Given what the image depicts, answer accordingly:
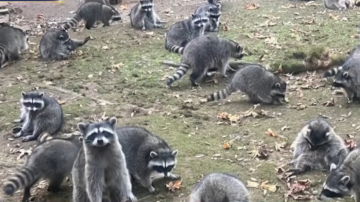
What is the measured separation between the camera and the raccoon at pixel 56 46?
10766 millimetres

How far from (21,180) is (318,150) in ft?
9.13

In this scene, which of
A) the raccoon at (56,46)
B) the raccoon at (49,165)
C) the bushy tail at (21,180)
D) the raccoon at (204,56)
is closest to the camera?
the bushy tail at (21,180)

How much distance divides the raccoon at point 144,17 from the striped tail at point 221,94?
173 inches

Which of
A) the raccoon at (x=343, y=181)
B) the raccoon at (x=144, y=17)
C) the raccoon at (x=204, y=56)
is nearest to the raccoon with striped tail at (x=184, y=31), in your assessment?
the raccoon at (x=144, y=17)

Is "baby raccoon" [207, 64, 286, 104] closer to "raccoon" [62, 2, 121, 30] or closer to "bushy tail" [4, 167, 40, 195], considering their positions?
"bushy tail" [4, 167, 40, 195]

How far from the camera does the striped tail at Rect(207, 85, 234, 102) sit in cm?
860

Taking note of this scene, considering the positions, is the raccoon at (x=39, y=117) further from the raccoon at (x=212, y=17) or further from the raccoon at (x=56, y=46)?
the raccoon at (x=212, y=17)

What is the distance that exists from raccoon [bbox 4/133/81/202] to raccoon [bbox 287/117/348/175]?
2081mm

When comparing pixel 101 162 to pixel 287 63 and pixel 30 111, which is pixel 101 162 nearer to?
pixel 30 111

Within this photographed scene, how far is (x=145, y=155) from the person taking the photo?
6008mm

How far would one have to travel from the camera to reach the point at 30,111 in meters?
7.59

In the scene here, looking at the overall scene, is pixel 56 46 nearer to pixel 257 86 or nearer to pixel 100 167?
pixel 257 86

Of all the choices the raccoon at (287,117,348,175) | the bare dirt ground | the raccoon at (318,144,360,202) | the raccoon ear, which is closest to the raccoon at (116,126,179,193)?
the raccoon ear

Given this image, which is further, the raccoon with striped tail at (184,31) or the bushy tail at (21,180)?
the raccoon with striped tail at (184,31)
